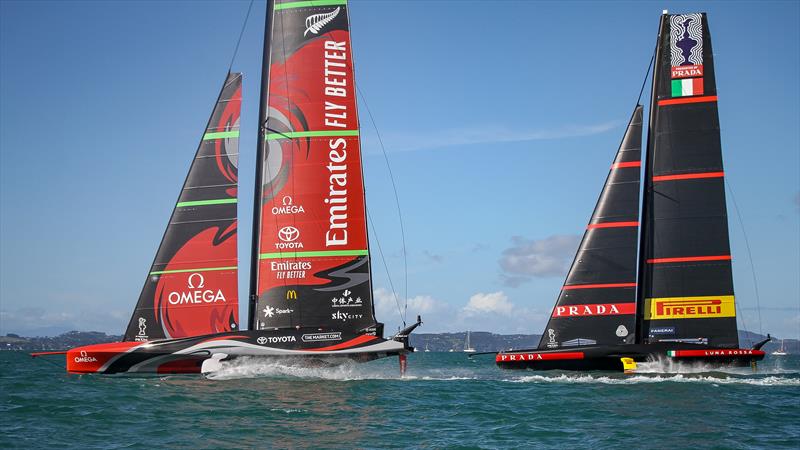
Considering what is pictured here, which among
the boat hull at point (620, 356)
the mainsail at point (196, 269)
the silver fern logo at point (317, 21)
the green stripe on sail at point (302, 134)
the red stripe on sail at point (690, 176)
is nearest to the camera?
the mainsail at point (196, 269)

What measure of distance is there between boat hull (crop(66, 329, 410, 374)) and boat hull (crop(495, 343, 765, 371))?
318 inches

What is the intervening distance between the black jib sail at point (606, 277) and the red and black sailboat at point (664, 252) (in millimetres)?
37

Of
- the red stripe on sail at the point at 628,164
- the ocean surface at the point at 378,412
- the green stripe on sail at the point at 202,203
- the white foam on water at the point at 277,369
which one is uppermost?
the red stripe on sail at the point at 628,164

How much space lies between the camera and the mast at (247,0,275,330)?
25766 mm

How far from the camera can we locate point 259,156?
2638cm

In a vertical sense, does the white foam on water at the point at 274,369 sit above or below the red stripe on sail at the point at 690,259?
below

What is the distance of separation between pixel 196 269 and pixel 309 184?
171 inches

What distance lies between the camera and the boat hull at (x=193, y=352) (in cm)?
2347

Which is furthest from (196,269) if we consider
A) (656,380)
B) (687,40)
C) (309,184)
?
(687,40)

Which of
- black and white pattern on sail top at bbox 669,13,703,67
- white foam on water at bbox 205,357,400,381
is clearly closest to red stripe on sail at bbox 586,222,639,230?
black and white pattern on sail top at bbox 669,13,703,67

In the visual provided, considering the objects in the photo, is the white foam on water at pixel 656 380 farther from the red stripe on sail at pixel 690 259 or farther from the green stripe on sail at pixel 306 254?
the green stripe on sail at pixel 306 254

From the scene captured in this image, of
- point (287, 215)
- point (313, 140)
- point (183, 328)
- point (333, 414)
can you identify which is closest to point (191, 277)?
point (183, 328)

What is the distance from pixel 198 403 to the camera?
18.9m

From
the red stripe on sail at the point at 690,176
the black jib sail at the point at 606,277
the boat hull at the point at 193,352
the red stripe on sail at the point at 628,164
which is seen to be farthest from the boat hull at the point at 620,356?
the boat hull at the point at 193,352
